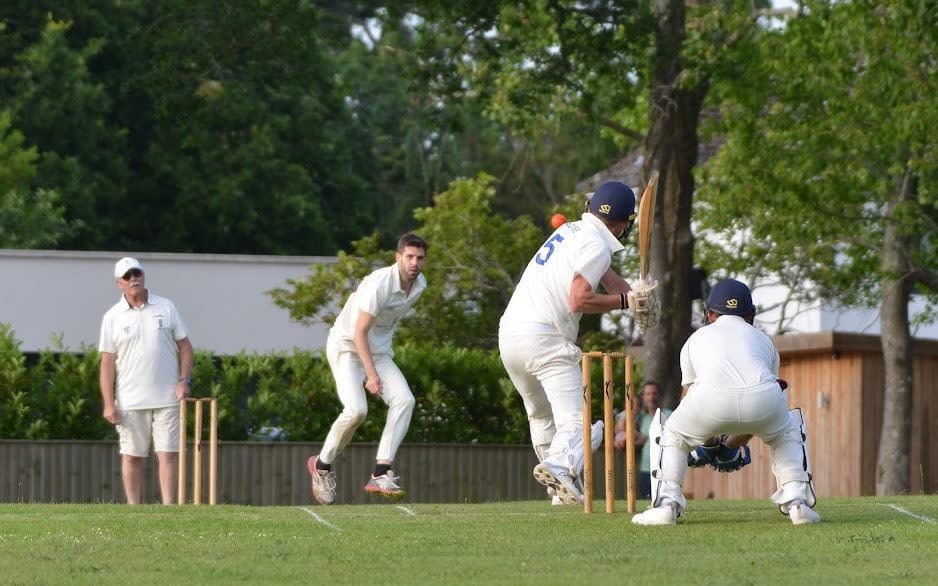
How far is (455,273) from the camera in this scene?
30.0 metres

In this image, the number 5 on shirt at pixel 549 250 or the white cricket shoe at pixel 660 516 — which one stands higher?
the number 5 on shirt at pixel 549 250

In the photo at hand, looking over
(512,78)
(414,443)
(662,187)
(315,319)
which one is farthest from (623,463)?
(315,319)

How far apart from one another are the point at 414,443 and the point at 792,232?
7.33 m

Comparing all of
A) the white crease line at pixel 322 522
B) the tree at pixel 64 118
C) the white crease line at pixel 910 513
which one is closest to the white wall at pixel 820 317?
the tree at pixel 64 118

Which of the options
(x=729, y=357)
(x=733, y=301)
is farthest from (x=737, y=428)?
(x=733, y=301)

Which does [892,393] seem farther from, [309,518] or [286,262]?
[309,518]

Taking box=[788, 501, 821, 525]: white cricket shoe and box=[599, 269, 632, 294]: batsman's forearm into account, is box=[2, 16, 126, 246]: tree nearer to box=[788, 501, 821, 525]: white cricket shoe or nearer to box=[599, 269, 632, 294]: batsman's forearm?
box=[599, 269, 632, 294]: batsman's forearm

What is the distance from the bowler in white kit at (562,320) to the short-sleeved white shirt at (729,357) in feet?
2.29

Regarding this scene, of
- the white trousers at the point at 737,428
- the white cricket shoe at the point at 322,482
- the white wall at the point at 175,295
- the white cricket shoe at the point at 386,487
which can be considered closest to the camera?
the white trousers at the point at 737,428

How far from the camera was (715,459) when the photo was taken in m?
11.4

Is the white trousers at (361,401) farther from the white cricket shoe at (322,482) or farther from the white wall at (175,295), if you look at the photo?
the white wall at (175,295)

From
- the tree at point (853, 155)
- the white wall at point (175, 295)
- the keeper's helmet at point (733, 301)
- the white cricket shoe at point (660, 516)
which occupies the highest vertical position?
the tree at point (853, 155)

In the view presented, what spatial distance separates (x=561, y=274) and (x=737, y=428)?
1.58 m

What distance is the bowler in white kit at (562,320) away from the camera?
11.8 meters
